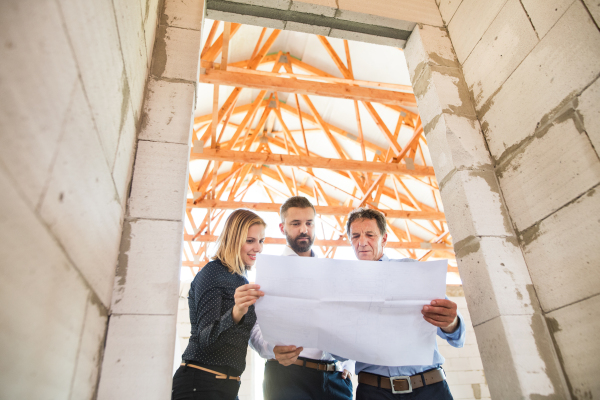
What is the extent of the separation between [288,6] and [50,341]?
1806 mm

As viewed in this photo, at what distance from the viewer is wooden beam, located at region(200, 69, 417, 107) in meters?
4.58

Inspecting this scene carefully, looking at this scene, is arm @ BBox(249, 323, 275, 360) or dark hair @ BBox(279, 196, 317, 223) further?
dark hair @ BBox(279, 196, 317, 223)

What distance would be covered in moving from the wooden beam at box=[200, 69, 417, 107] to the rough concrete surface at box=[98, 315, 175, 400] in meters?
4.05

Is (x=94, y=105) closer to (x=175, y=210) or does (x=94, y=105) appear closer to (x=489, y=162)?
(x=175, y=210)

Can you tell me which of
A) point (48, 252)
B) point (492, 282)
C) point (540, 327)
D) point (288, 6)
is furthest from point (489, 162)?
point (48, 252)

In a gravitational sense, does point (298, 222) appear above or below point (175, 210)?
above

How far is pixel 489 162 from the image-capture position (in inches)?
61.6

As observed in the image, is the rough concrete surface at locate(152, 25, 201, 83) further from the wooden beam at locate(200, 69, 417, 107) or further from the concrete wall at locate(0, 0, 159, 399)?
the wooden beam at locate(200, 69, 417, 107)

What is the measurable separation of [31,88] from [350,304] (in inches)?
38.0

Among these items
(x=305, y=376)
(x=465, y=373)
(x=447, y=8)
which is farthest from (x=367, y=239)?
(x=465, y=373)

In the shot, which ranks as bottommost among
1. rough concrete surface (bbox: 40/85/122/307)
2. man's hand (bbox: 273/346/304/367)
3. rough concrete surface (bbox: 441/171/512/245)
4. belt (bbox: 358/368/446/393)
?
belt (bbox: 358/368/446/393)

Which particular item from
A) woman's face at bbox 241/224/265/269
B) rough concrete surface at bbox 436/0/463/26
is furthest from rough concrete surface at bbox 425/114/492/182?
woman's face at bbox 241/224/265/269

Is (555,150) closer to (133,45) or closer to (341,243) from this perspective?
(133,45)

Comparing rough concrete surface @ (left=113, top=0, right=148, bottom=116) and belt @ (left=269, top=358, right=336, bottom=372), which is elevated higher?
rough concrete surface @ (left=113, top=0, right=148, bottom=116)
